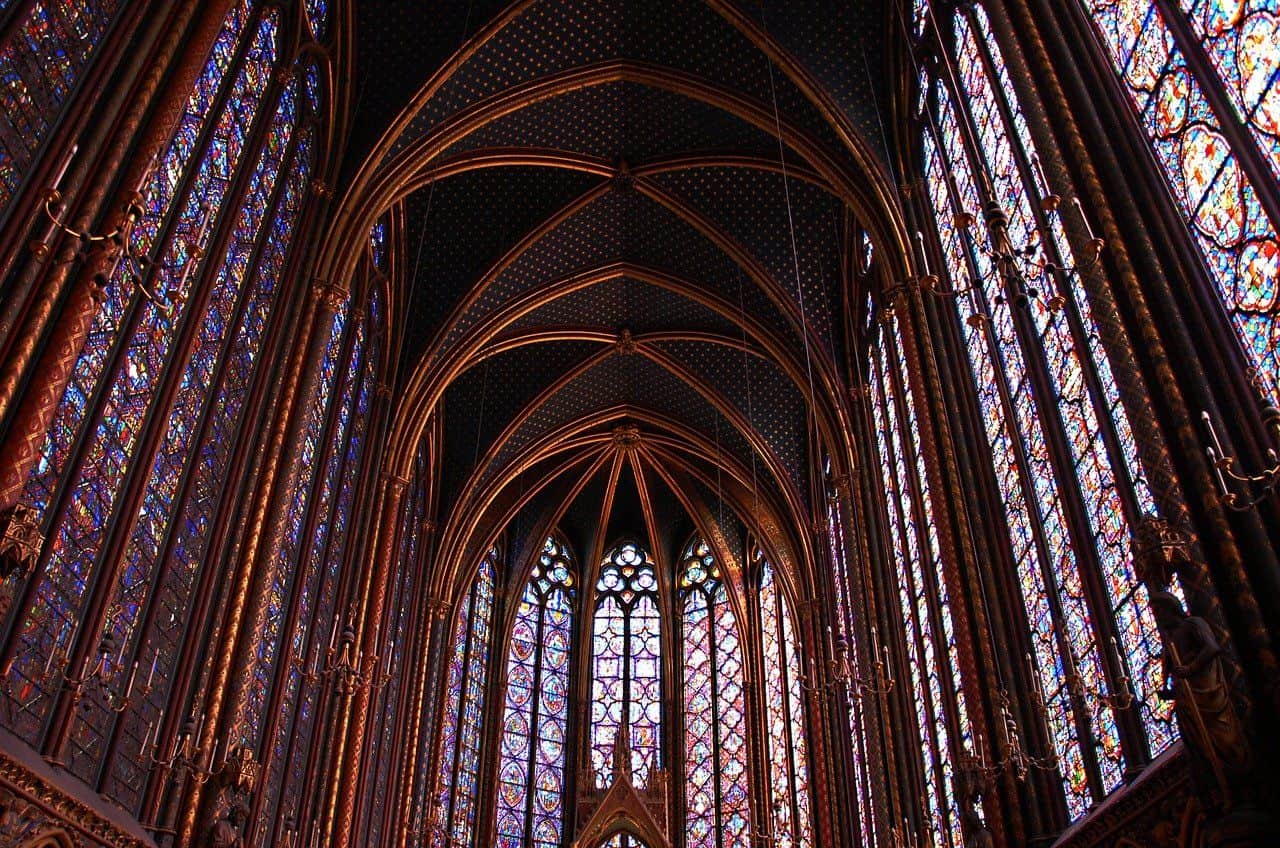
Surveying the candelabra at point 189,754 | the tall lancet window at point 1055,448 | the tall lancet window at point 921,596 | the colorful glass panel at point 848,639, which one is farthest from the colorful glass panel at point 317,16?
the colorful glass panel at point 848,639

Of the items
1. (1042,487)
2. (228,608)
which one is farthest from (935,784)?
(228,608)

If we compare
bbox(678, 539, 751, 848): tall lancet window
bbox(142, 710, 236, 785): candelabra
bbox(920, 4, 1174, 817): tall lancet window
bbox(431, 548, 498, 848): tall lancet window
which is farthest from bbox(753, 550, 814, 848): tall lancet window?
bbox(142, 710, 236, 785): candelabra

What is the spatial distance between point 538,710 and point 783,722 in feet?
21.4

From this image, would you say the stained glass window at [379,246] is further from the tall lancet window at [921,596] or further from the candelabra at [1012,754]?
the candelabra at [1012,754]

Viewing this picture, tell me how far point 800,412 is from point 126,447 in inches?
659

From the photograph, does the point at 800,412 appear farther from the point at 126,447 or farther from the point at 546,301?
the point at 126,447

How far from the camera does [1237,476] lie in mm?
7402

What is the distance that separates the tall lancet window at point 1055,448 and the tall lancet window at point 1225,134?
100cm

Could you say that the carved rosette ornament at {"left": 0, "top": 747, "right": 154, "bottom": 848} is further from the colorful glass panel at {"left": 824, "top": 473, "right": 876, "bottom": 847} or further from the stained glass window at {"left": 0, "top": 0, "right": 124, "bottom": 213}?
the colorful glass panel at {"left": 824, "top": 473, "right": 876, "bottom": 847}

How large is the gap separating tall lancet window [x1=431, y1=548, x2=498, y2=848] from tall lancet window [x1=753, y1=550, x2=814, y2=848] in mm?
7171

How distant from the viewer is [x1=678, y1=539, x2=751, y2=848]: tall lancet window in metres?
26.6

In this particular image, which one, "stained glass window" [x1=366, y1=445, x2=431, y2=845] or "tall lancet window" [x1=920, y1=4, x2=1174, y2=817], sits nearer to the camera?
"tall lancet window" [x1=920, y1=4, x2=1174, y2=817]

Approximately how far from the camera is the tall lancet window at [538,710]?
87.8ft

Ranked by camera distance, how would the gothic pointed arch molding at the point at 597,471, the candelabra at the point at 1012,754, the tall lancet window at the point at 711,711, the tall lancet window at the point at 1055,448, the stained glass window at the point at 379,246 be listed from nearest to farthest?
the tall lancet window at the point at 1055,448 < the candelabra at the point at 1012,754 < the stained glass window at the point at 379,246 < the gothic pointed arch molding at the point at 597,471 < the tall lancet window at the point at 711,711
